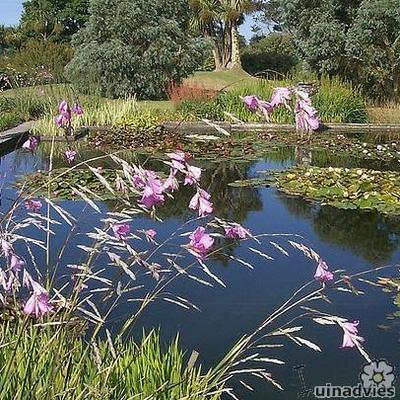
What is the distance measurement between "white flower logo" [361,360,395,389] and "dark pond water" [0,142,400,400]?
0.14ft

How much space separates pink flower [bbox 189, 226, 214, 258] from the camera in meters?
1.48

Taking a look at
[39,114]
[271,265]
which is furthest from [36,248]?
[39,114]

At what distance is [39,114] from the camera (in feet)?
49.2

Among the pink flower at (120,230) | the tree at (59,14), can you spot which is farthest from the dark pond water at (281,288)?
the tree at (59,14)

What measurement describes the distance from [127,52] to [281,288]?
15372 millimetres

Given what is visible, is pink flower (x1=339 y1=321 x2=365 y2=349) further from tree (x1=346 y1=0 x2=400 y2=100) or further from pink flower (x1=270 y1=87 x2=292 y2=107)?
tree (x1=346 y1=0 x2=400 y2=100)

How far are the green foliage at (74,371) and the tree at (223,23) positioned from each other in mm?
25480

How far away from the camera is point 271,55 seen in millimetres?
30641

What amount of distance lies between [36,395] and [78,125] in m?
12.1

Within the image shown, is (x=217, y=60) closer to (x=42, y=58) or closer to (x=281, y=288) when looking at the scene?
(x=42, y=58)

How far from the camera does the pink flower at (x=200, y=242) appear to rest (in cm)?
148

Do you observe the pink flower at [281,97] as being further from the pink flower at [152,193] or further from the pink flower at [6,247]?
the pink flower at [6,247]

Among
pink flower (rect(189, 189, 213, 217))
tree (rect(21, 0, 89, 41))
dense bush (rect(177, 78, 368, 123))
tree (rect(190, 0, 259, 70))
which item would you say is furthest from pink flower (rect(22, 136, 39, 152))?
tree (rect(21, 0, 89, 41))

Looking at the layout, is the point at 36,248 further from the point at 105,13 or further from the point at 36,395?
the point at 105,13
